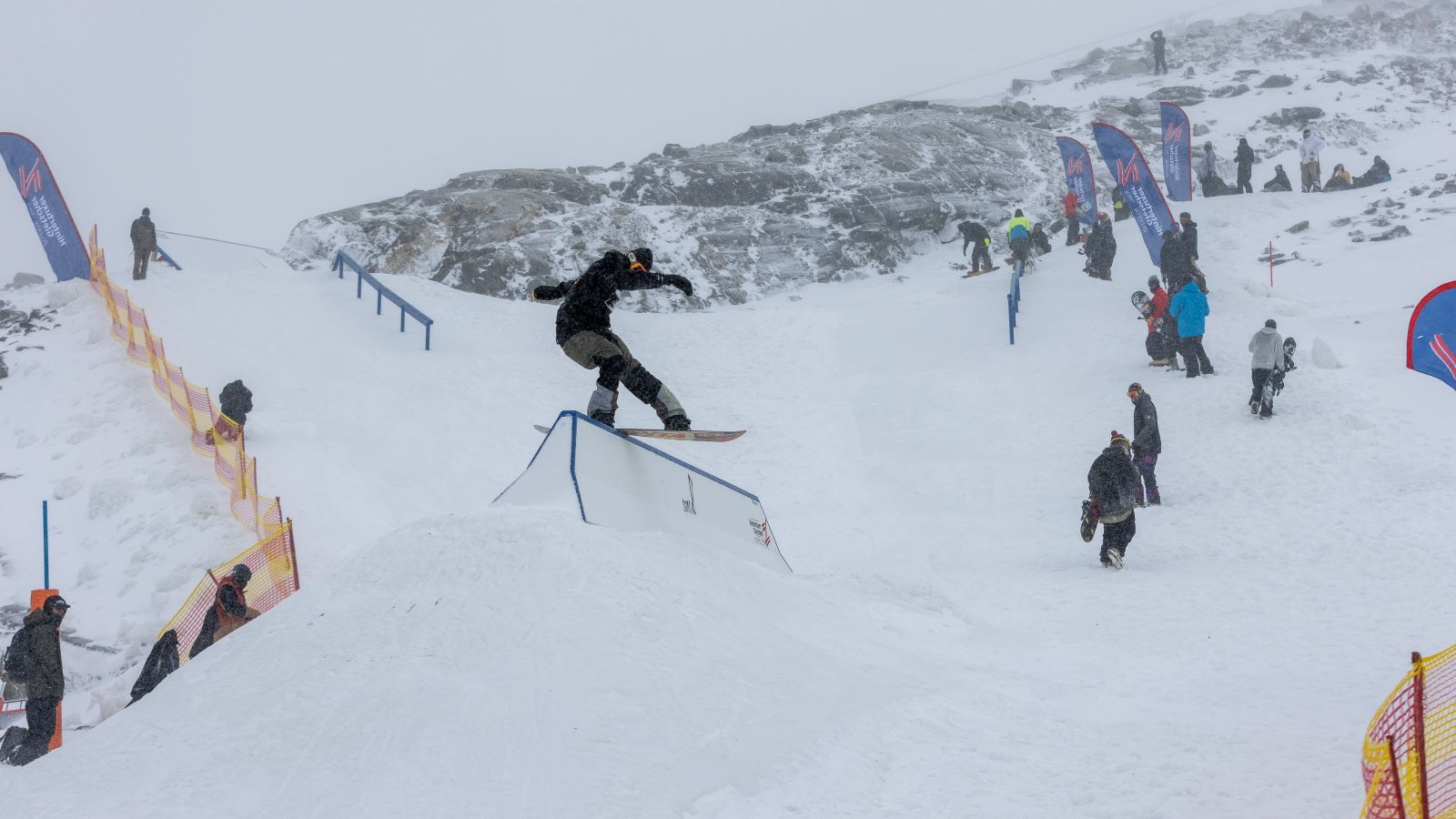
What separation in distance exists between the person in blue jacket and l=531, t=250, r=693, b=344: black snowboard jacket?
978 cm

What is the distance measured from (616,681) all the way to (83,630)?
273 inches

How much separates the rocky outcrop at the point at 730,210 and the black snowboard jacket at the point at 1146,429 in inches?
550

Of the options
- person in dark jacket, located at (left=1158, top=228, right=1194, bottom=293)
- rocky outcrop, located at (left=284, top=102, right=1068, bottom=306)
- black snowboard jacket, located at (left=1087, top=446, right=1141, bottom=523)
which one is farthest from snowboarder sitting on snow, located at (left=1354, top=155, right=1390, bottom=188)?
black snowboard jacket, located at (left=1087, top=446, right=1141, bottom=523)

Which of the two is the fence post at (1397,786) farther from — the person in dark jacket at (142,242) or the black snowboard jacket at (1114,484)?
the person in dark jacket at (142,242)

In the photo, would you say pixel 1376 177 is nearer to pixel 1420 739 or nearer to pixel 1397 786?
pixel 1420 739

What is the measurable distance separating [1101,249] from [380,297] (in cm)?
1355

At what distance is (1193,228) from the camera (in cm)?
1773

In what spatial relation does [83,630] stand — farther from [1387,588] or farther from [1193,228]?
[1193,228]

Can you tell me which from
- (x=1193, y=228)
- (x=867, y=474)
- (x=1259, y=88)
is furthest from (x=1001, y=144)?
(x=867, y=474)

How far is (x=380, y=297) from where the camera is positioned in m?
18.2

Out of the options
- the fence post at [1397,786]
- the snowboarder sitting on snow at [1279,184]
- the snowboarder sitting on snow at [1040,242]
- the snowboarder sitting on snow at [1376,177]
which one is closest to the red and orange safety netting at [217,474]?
the fence post at [1397,786]

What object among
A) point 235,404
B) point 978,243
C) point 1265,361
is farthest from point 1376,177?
point 235,404

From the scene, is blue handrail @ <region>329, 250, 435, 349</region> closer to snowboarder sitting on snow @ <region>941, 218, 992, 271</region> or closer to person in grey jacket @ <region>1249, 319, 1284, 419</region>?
person in grey jacket @ <region>1249, 319, 1284, 419</region>

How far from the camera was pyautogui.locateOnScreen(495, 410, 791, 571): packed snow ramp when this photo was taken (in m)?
7.00
